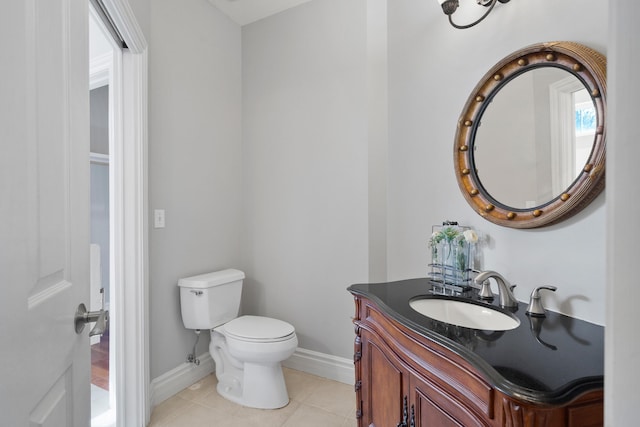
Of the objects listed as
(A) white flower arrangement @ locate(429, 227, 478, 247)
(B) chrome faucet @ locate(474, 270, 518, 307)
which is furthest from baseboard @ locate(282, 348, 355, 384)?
(B) chrome faucet @ locate(474, 270, 518, 307)

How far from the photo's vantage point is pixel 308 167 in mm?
2371

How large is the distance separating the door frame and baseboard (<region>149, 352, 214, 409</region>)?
21 cm

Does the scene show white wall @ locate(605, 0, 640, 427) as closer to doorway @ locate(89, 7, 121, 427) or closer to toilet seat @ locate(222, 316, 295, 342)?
toilet seat @ locate(222, 316, 295, 342)

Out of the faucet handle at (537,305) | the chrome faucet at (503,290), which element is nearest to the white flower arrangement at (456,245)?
the chrome faucet at (503,290)

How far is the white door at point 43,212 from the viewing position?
1.60ft

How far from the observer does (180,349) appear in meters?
2.14

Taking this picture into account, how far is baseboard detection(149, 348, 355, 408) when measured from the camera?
197cm

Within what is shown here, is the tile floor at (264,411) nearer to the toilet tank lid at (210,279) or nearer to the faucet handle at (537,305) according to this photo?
the toilet tank lid at (210,279)

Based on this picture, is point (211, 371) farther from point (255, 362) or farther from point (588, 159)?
point (588, 159)

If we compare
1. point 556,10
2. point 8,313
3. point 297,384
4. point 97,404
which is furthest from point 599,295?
point 97,404

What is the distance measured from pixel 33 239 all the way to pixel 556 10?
177 centimetres

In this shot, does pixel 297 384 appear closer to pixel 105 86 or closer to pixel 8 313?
pixel 8 313

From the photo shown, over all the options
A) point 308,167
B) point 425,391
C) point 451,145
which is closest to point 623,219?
point 425,391

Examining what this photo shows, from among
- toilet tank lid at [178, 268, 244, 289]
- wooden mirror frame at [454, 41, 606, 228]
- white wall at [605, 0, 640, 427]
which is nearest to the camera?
white wall at [605, 0, 640, 427]
